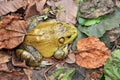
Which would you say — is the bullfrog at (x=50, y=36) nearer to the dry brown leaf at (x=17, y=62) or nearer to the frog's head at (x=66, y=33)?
the frog's head at (x=66, y=33)

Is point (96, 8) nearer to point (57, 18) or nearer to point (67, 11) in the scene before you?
point (67, 11)

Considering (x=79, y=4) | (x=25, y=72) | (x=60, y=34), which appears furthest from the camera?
(x=79, y=4)

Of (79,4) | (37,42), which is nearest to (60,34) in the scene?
(37,42)

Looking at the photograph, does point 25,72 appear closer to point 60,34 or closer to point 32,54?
point 32,54

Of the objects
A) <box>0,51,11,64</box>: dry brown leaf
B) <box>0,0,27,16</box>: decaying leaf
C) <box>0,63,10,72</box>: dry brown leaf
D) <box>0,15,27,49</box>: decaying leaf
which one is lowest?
<box>0,63,10,72</box>: dry brown leaf

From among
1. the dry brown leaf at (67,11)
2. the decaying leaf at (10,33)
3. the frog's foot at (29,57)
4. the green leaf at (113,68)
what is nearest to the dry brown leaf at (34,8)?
the dry brown leaf at (67,11)

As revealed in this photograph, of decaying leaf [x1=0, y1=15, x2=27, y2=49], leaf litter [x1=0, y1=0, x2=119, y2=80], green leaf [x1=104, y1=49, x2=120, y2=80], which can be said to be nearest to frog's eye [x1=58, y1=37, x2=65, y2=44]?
leaf litter [x1=0, y1=0, x2=119, y2=80]

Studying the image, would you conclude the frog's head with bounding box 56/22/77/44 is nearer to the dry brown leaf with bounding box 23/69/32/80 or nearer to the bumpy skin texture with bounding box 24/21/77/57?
the bumpy skin texture with bounding box 24/21/77/57
